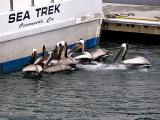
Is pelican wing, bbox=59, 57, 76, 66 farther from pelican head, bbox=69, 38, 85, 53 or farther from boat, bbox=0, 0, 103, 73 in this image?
pelican head, bbox=69, 38, 85, 53

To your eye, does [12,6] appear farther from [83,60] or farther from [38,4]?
[83,60]

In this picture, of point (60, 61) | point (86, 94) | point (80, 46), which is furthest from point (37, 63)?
point (86, 94)

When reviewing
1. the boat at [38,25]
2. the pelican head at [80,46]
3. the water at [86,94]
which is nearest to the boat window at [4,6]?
the boat at [38,25]

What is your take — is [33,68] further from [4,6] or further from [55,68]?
[4,6]

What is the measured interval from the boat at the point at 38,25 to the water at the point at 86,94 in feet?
3.91

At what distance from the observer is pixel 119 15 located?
32844mm

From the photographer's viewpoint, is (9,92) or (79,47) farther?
(79,47)

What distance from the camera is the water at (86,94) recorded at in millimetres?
19688

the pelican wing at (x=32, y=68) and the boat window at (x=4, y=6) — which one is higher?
the boat window at (x=4, y=6)

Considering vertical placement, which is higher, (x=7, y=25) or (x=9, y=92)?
(x=7, y=25)

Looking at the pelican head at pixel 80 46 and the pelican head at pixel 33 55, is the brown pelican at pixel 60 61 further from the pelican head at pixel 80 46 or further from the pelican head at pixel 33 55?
the pelican head at pixel 80 46

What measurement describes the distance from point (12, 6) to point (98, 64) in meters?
4.53

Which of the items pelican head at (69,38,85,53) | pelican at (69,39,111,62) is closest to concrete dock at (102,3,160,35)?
pelican at (69,39,111,62)

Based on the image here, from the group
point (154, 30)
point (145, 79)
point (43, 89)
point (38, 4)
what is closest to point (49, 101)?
point (43, 89)
